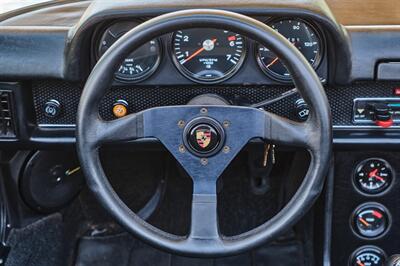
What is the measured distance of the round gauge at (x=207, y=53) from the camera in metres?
1.96

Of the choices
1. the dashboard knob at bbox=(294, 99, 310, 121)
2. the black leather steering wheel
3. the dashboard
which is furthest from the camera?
the dashboard knob at bbox=(294, 99, 310, 121)

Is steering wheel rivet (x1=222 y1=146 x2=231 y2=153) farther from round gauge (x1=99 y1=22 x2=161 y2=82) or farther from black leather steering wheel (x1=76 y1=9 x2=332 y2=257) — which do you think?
round gauge (x1=99 y1=22 x2=161 y2=82)

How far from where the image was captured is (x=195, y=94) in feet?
6.73

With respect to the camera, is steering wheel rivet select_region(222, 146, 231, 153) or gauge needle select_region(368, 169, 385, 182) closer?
steering wheel rivet select_region(222, 146, 231, 153)

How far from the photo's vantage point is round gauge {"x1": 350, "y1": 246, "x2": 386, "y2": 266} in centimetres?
252

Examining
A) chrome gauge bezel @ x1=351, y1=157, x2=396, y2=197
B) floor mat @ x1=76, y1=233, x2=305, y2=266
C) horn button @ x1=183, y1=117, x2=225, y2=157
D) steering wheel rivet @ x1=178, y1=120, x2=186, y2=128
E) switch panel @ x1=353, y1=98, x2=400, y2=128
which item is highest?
steering wheel rivet @ x1=178, y1=120, x2=186, y2=128

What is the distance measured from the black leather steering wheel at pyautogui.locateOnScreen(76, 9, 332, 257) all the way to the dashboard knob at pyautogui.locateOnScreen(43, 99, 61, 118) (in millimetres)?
468

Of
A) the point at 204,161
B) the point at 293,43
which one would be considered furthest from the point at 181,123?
the point at 293,43

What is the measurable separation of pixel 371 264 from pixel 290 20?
1106 mm

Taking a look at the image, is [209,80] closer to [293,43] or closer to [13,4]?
[293,43]

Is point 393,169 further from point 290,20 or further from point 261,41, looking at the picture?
point 261,41

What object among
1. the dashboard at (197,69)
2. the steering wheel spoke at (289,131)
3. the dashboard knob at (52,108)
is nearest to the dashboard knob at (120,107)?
the dashboard at (197,69)

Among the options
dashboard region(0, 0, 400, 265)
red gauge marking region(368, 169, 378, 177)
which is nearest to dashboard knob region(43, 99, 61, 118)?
dashboard region(0, 0, 400, 265)

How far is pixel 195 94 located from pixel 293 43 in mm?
340
